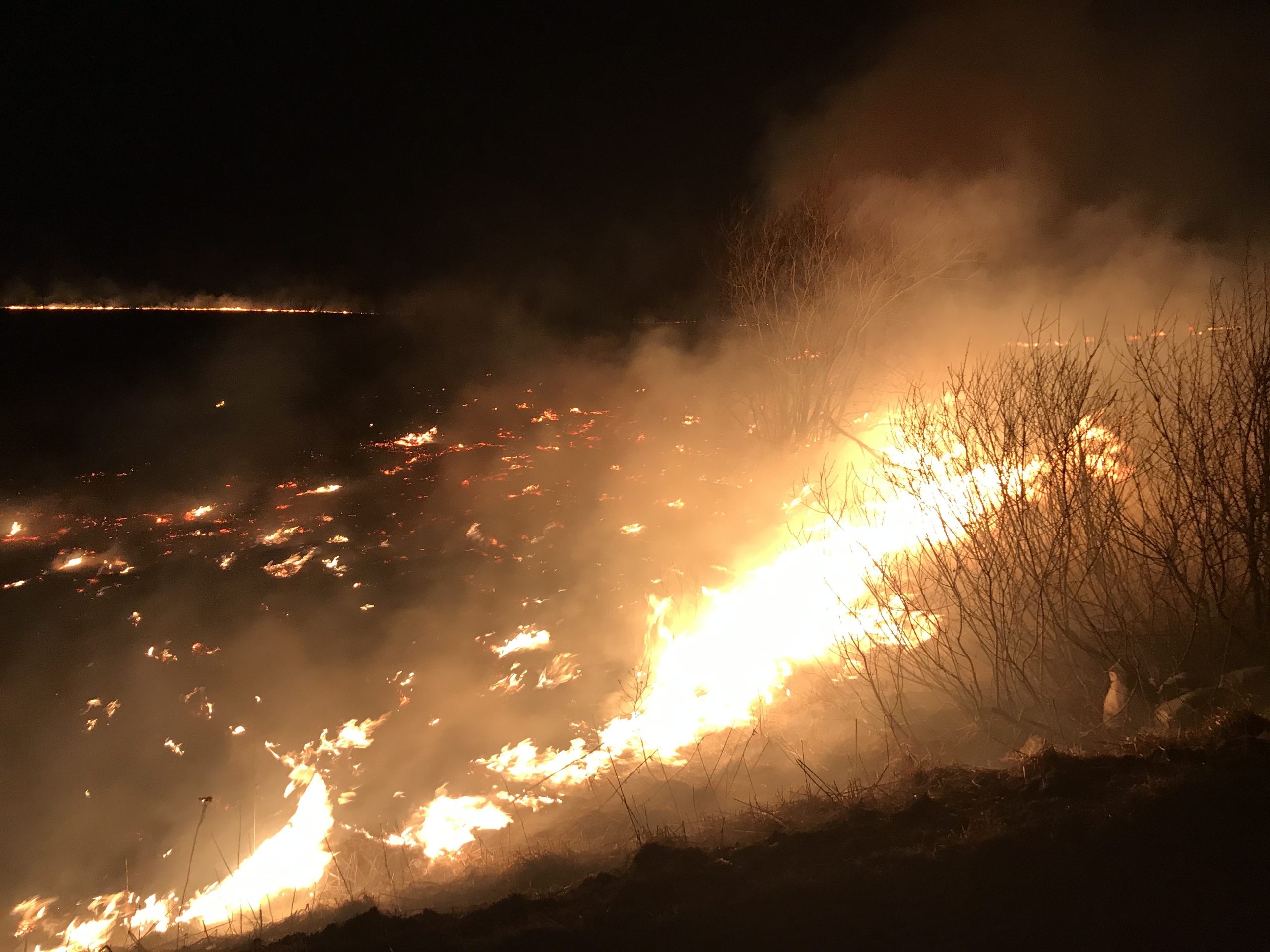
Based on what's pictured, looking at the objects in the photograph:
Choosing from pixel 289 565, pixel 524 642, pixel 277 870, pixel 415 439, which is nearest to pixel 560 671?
pixel 524 642

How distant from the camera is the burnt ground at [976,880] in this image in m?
3.00

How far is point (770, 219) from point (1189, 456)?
687 cm

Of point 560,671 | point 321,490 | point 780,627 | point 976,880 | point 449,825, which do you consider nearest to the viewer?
point 976,880

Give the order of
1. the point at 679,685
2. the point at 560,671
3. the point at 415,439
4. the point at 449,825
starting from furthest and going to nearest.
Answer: the point at 415,439 < the point at 560,671 < the point at 679,685 < the point at 449,825

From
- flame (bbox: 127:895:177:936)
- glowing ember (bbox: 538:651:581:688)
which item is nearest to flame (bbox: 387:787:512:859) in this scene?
glowing ember (bbox: 538:651:581:688)

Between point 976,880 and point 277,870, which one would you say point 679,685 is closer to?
point 277,870

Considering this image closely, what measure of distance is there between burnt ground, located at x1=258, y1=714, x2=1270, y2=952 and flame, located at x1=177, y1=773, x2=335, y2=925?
2249mm

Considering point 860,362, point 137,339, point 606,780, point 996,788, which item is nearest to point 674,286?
point 860,362

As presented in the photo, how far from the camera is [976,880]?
3.27 m

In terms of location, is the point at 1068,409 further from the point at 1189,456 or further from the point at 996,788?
the point at 996,788

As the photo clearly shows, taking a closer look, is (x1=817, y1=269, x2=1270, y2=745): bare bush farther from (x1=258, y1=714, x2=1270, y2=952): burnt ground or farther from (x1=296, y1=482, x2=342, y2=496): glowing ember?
(x1=296, y1=482, x2=342, y2=496): glowing ember

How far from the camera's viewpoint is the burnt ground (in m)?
3.00

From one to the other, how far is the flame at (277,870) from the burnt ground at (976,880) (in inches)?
88.6

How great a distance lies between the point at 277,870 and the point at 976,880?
5197 mm
